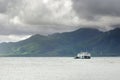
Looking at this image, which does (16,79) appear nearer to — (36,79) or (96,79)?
(36,79)

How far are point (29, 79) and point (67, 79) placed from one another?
16891 millimetres

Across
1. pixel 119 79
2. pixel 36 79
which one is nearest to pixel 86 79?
pixel 119 79

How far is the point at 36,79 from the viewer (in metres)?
131

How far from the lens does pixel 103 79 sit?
401 feet

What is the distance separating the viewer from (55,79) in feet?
426

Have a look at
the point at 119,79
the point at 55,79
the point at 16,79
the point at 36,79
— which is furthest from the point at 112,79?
the point at 16,79

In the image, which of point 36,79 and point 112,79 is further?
point 36,79

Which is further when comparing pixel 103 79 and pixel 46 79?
pixel 46 79

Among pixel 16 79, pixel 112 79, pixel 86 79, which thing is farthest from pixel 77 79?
pixel 16 79

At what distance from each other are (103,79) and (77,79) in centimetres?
1068

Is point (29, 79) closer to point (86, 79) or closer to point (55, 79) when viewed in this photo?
point (55, 79)

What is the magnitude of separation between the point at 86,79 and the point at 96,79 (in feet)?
14.4

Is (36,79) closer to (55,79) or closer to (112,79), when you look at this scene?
(55,79)

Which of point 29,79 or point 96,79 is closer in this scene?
point 96,79
